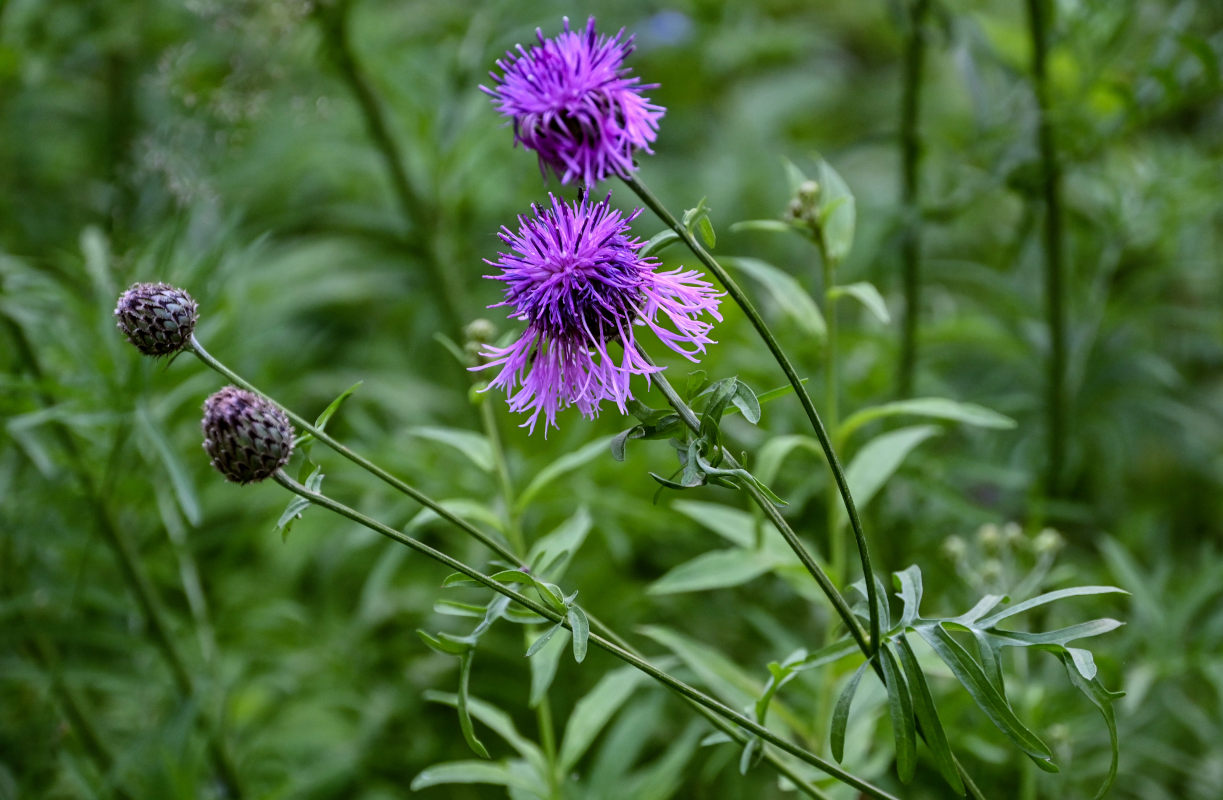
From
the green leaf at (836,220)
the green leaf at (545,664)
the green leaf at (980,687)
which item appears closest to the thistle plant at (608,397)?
the green leaf at (980,687)

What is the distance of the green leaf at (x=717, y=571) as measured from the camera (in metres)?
0.87

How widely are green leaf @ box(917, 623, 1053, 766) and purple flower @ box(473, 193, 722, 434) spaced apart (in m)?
0.23

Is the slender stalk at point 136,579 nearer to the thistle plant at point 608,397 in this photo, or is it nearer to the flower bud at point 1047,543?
the thistle plant at point 608,397

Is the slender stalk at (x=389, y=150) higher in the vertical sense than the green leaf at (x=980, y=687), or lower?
higher

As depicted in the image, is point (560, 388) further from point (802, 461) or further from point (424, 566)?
point (424, 566)

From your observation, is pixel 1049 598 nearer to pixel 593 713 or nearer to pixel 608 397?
pixel 608 397

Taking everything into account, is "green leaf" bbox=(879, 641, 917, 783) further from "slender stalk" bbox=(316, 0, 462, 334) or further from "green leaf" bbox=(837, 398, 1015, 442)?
"slender stalk" bbox=(316, 0, 462, 334)

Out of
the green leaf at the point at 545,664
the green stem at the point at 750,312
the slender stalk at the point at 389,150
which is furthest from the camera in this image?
the slender stalk at the point at 389,150

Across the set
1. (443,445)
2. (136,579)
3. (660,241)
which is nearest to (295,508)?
(660,241)

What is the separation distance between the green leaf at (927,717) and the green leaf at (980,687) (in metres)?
0.02

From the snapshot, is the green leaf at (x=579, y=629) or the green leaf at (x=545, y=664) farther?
the green leaf at (x=545, y=664)

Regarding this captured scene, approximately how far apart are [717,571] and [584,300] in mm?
372

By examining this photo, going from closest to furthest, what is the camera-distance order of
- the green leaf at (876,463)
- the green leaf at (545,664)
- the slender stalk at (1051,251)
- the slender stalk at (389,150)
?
the green leaf at (545,664) → the green leaf at (876,463) → the slender stalk at (1051,251) → the slender stalk at (389,150)

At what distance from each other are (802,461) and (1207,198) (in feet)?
2.28
